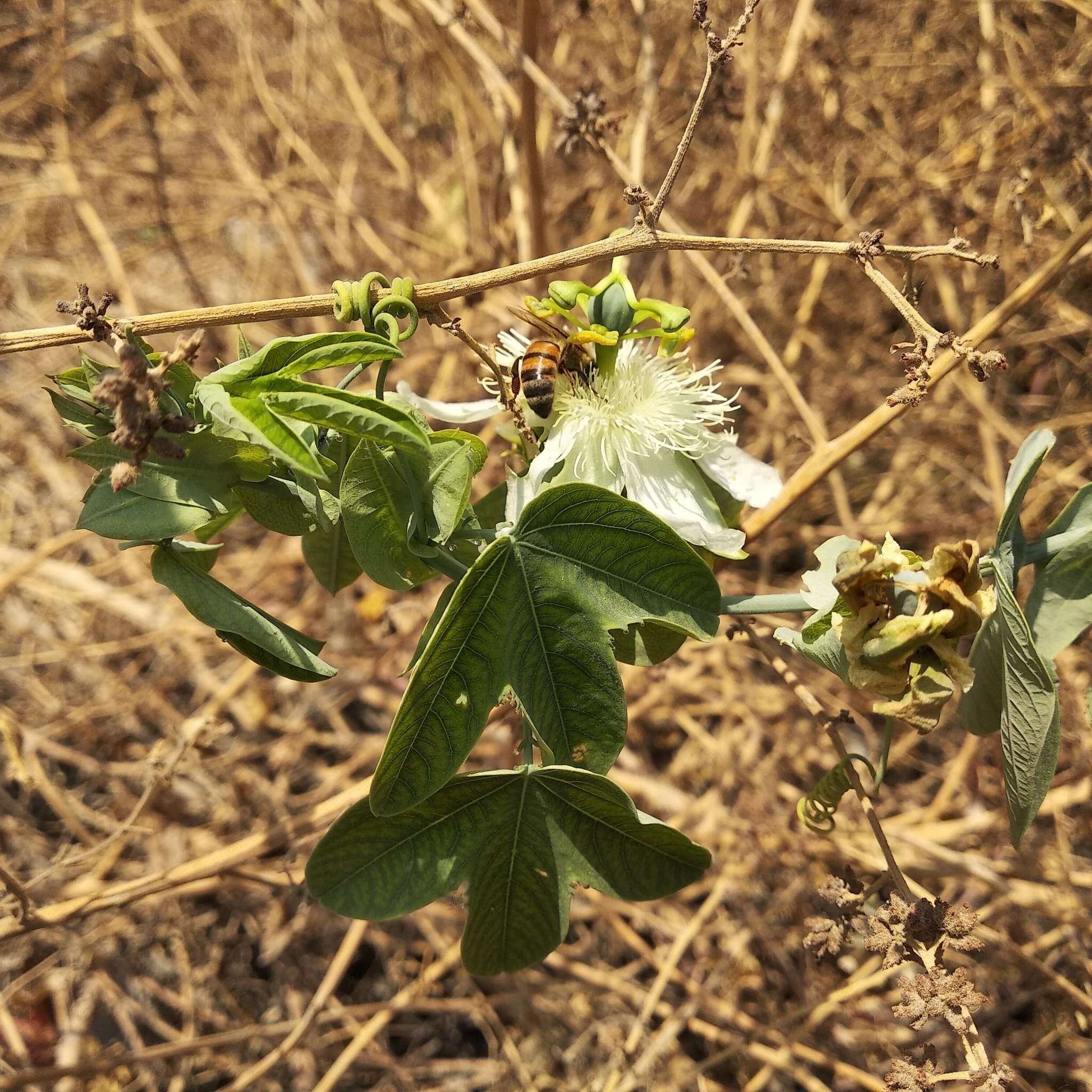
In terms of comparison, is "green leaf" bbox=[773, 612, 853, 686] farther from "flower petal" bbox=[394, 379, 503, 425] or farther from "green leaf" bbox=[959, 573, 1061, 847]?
"flower petal" bbox=[394, 379, 503, 425]

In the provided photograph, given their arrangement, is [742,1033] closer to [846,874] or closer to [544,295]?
[846,874]

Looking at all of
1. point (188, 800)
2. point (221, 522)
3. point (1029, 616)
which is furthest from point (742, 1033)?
point (221, 522)

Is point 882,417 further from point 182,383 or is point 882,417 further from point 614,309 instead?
point 182,383

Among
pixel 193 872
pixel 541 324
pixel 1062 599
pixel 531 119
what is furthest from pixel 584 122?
pixel 193 872

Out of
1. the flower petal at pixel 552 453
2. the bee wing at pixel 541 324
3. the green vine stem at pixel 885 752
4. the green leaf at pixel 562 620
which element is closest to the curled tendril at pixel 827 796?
the green vine stem at pixel 885 752

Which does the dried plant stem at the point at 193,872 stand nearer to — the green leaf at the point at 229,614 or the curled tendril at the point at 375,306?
the green leaf at the point at 229,614
